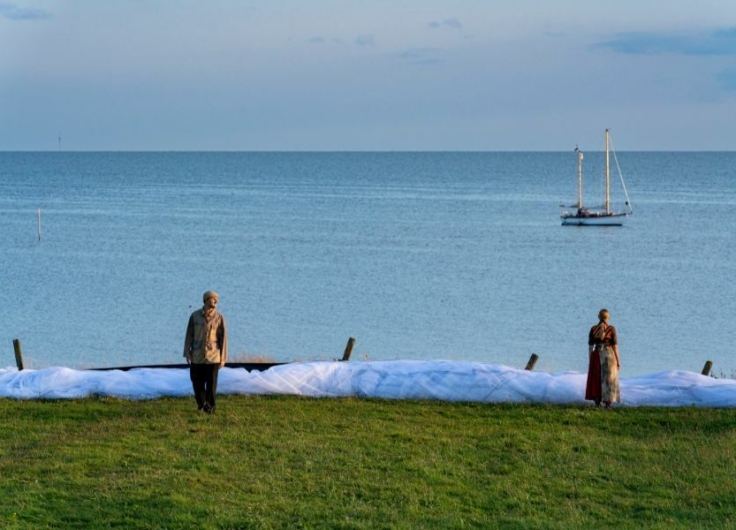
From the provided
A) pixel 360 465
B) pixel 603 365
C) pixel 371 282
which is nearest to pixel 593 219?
pixel 371 282

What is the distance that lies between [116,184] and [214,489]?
186 metres

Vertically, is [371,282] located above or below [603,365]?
above

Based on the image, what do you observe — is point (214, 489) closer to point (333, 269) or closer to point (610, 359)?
point (610, 359)

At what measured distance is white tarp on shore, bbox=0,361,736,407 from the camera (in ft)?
74.1

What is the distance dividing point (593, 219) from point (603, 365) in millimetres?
91977

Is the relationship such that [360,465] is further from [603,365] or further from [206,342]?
[603,365]

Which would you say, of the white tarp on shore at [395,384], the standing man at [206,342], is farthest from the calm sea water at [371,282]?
the standing man at [206,342]

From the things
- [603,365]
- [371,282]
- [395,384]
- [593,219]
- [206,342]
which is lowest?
[395,384]

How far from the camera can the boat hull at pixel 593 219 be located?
365 ft

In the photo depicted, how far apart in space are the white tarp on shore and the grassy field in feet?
1.78

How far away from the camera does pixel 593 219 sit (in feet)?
366

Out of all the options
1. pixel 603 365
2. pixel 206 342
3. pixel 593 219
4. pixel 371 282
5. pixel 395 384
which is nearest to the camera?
pixel 206 342

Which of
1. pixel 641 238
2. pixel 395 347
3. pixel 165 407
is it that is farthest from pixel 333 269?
pixel 165 407

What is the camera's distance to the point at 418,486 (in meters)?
16.2
